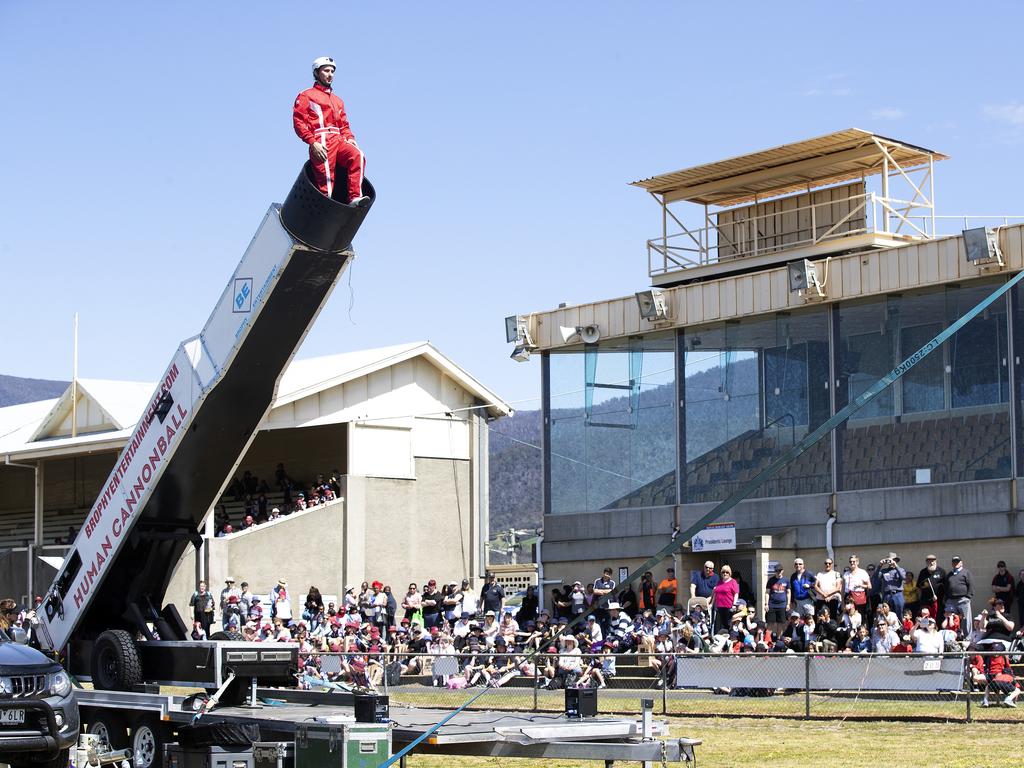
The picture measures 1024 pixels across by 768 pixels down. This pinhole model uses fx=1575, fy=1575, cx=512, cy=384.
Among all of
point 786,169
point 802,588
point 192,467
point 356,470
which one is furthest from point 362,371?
point 192,467

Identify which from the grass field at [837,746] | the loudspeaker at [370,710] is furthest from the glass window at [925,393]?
the loudspeaker at [370,710]

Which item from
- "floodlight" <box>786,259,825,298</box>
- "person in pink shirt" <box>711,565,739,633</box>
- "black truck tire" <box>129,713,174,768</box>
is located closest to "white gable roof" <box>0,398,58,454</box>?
"floodlight" <box>786,259,825,298</box>

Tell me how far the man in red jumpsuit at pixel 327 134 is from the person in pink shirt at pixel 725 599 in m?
14.4

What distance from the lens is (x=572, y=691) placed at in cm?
1305

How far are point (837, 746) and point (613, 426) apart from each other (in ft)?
58.0

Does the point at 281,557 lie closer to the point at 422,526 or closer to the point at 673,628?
the point at 422,526

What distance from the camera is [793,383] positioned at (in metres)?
31.0

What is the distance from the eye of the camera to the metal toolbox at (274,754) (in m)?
12.1

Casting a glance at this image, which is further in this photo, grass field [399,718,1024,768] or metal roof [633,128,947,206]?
metal roof [633,128,947,206]

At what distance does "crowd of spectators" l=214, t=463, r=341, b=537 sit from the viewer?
42.2m

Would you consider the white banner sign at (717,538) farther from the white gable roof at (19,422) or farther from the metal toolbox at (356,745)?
the white gable roof at (19,422)

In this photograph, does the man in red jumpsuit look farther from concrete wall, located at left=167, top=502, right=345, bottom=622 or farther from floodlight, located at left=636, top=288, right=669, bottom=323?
concrete wall, located at left=167, top=502, right=345, bottom=622

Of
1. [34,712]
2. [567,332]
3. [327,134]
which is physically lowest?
[34,712]

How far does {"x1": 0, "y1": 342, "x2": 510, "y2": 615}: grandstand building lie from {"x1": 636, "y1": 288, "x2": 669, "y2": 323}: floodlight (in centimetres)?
1109
